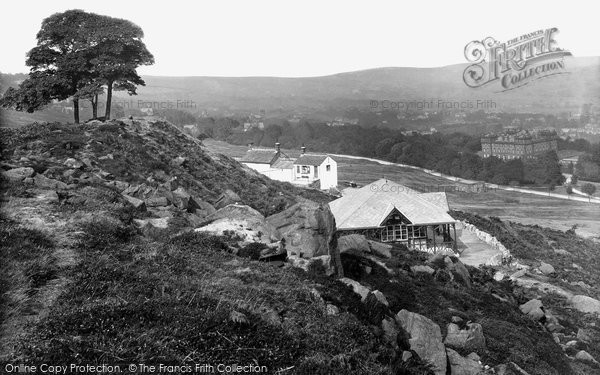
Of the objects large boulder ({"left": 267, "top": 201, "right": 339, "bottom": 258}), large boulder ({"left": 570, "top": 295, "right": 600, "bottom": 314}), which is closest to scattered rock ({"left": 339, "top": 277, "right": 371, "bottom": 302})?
large boulder ({"left": 267, "top": 201, "right": 339, "bottom": 258})

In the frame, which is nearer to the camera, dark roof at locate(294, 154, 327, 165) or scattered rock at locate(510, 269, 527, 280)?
scattered rock at locate(510, 269, 527, 280)

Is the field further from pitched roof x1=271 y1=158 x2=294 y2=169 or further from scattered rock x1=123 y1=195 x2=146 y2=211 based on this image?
scattered rock x1=123 y1=195 x2=146 y2=211

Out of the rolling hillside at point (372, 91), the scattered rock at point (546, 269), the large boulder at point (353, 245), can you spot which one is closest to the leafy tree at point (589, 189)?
the rolling hillside at point (372, 91)

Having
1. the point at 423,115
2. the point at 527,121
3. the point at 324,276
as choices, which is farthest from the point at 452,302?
the point at 527,121

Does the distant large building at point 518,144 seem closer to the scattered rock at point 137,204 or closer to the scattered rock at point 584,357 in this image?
the scattered rock at point 584,357

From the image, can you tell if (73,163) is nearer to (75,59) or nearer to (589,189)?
(75,59)

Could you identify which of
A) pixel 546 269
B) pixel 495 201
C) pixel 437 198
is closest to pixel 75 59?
pixel 437 198

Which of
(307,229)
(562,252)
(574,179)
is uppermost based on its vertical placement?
(307,229)

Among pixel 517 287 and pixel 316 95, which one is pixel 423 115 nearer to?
pixel 316 95
